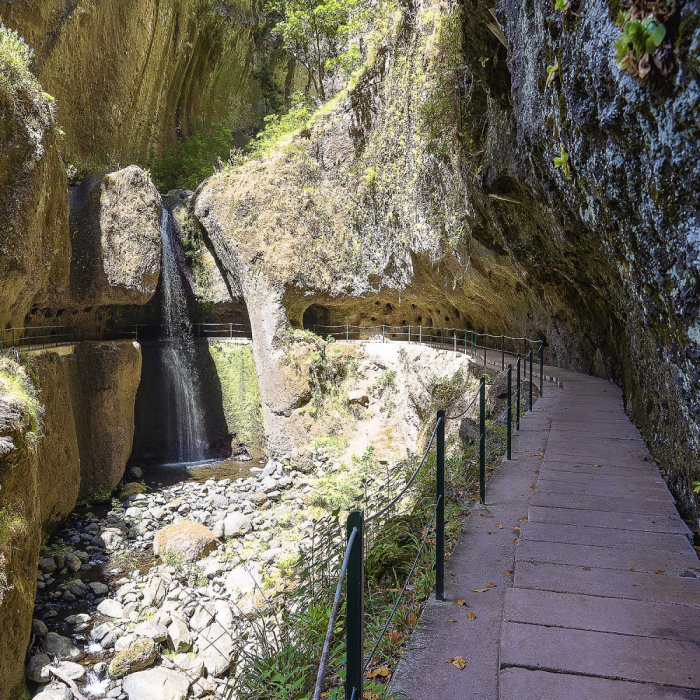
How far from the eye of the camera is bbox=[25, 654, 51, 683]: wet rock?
7535mm

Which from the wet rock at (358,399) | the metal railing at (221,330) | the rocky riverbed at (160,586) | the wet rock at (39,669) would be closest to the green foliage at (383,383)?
the wet rock at (358,399)

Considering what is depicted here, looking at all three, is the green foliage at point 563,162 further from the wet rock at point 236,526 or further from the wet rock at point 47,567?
the wet rock at point 47,567

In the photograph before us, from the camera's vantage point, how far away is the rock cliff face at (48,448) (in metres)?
7.28

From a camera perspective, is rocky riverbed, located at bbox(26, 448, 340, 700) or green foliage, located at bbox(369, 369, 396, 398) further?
green foliage, located at bbox(369, 369, 396, 398)

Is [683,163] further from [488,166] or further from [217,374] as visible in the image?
[217,374]

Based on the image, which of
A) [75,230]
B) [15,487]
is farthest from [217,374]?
[15,487]

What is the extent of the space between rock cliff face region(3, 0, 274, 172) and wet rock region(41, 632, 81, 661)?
13.8m

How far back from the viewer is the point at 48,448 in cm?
1187

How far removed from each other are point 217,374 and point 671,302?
55.9ft

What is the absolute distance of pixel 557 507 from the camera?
4.97 meters

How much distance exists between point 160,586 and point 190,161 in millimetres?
18027

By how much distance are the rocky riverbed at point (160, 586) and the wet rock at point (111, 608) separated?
17 mm

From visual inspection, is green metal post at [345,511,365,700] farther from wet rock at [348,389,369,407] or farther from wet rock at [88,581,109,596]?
wet rock at [348,389,369,407]

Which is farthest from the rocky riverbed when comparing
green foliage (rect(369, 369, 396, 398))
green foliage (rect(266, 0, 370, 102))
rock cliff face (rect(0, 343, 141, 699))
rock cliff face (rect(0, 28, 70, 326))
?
green foliage (rect(266, 0, 370, 102))
